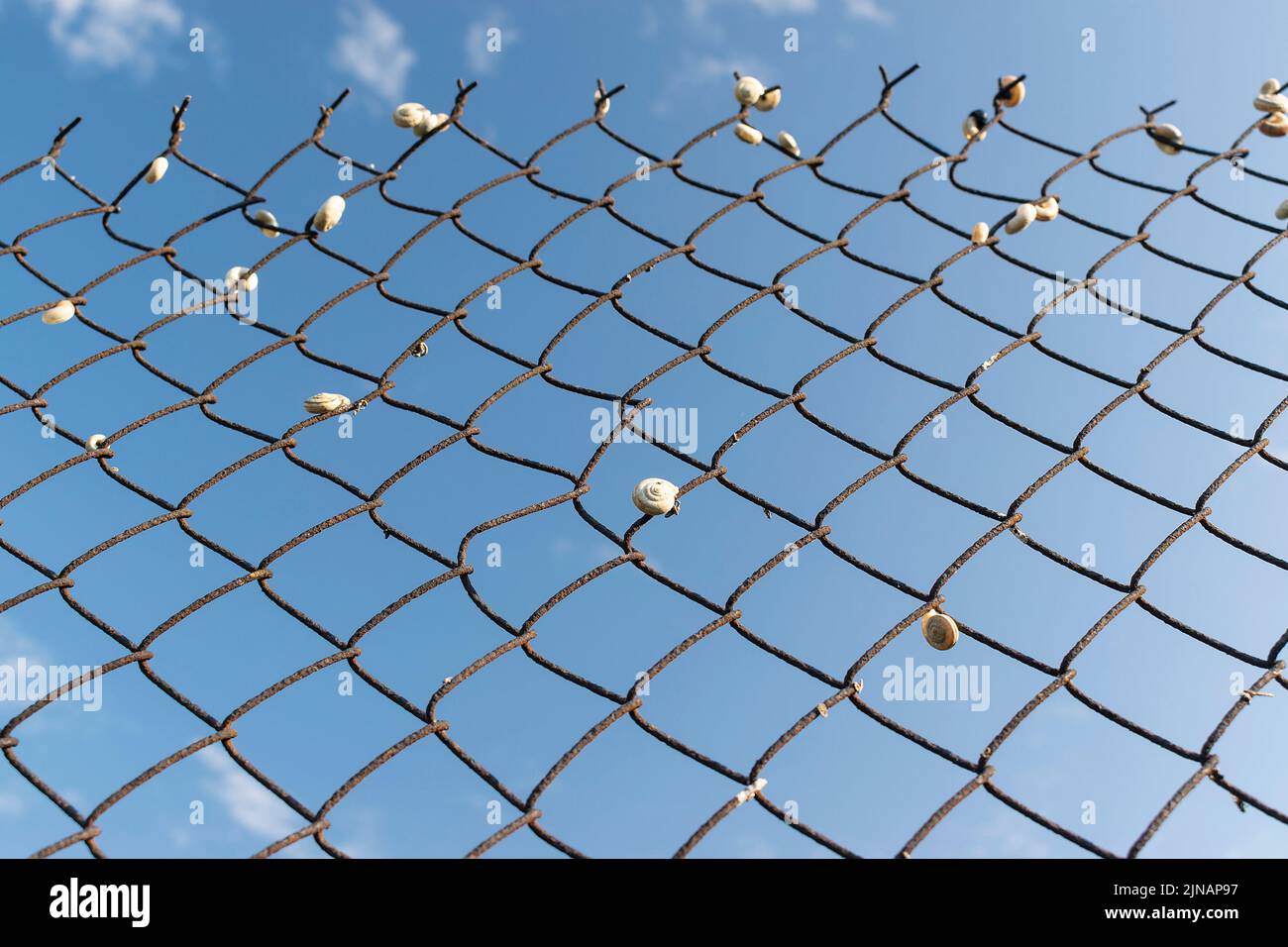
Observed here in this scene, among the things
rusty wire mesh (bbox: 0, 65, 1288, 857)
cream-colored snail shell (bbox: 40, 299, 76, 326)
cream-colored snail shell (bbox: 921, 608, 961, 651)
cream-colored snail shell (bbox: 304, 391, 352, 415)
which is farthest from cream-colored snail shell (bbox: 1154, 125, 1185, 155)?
cream-colored snail shell (bbox: 40, 299, 76, 326)

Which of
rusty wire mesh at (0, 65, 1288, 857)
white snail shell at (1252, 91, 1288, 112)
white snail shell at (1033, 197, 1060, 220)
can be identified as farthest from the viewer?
white snail shell at (1252, 91, 1288, 112)

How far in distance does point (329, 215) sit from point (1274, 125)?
2.29m

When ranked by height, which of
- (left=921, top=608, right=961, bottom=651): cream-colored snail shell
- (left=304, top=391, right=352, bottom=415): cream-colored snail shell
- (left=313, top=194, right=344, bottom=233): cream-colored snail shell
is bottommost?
(left=921, top=608, right=961, bottom=651): cream-colored snail shell

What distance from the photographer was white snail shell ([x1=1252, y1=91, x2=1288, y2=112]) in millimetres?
2590

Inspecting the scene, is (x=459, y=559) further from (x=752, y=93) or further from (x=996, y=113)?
(x=996, y=113)

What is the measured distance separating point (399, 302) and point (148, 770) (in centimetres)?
103

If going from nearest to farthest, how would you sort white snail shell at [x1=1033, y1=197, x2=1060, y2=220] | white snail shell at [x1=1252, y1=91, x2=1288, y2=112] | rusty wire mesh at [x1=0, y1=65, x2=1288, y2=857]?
rusty wire mesh at [x1=0, y1=65, x2=1288, y2=857] → white snail shell at [x1=1033, y1=197, x2=1060, y2=220] → white snail shell at [x1=1252, y1=91, x2=1288, y2=112]

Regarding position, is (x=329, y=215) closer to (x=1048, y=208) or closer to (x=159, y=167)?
(x=159, y=167)

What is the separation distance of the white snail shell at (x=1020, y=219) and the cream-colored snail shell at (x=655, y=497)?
3.67 feet

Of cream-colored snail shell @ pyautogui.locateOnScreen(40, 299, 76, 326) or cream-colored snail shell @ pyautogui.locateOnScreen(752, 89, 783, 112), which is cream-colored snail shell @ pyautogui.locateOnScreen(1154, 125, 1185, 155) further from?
cream-colored snail shell @ pyautogui.locateOnScreen(40, 299, 76, 326)

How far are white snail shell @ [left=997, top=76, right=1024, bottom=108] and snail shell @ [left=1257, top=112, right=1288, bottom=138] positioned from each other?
69 centimetres

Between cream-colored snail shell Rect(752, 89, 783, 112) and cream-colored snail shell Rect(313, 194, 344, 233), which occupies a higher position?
cream-colored snail shell Rect(752, 89, 783, 112)
